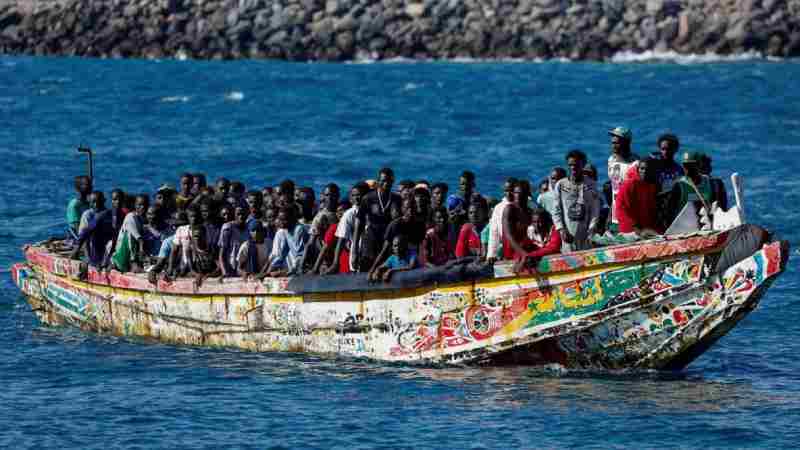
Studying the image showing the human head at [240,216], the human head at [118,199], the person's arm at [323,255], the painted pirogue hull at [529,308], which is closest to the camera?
the painted pirogue hull at [529,308]

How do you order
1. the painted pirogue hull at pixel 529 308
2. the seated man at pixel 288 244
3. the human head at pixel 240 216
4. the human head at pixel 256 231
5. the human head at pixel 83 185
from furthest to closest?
the human head at pixel 83 185, the human head at pixel 240 216, the human head at pixel 256 231, the seated man at pixel 288 244, the painted pirogue hull at pixel 529 308

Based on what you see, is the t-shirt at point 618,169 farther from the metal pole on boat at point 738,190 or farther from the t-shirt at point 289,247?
the t-shirt at point 289,247

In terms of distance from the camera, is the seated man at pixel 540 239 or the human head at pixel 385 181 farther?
the human head at pixel 385 181

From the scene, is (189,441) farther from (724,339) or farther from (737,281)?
(724,339)

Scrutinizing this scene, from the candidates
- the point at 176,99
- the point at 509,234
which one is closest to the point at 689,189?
the point at 509,234

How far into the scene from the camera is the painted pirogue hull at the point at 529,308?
1834 centimetres

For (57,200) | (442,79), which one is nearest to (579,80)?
(442,79)

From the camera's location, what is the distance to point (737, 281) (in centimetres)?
1836

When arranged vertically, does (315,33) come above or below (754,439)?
above

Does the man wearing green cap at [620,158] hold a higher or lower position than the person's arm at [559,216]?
higher

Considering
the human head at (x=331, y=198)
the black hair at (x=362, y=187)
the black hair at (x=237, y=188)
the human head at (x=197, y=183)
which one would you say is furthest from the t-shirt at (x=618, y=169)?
the human head at (x=197, y=183)

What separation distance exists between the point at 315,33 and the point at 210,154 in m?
A: 35.1

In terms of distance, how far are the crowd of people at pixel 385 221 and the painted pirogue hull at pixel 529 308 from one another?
30 cm

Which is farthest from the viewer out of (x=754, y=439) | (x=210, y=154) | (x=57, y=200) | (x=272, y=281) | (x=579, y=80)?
(x=579, y=80)
